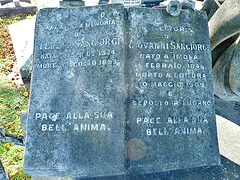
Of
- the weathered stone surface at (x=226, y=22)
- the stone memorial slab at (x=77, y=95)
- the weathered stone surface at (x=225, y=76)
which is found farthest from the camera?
the weathered stone surface at (x=225, y=76)

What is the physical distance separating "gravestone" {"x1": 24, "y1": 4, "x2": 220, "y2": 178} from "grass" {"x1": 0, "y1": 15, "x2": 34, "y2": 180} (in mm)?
1047

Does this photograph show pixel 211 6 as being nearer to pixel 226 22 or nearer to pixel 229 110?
pixel 226 22

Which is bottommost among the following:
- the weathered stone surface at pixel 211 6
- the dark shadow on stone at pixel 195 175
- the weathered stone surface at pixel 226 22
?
the dark shadow on stone at pixel 195 175

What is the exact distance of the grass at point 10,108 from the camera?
2461 mm

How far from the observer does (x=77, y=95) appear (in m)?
1.80

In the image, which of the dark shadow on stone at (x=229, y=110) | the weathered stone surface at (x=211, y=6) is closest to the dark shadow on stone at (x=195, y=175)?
the dark shadow on stone at (x=229, y=110)

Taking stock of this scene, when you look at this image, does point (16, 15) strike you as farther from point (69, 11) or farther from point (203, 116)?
point (203, 116)

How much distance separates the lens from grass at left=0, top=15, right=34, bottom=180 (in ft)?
8.08

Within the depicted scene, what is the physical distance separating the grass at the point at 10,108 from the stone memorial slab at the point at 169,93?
5.59 ft

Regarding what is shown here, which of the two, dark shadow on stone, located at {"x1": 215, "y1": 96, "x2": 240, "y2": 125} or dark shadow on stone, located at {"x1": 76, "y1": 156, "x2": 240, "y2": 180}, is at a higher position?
dark shadow on stone, located at {"x1": 215, "y1": 96, "x2": 240, "y2": 125}

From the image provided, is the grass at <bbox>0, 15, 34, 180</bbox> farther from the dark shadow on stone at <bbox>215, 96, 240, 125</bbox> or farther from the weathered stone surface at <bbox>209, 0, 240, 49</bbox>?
the weathered stone surface at <bbox>209, 0, 240, 49</bbox>

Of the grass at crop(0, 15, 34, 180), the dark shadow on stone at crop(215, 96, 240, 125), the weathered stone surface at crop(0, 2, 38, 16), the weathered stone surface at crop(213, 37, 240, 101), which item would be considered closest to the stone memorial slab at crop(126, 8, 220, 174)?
the weathered stone surface at crop(213, 37, 240, 101)

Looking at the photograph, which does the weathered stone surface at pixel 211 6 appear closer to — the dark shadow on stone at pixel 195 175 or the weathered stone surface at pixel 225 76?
the weathered stone surface at pixel 225 76

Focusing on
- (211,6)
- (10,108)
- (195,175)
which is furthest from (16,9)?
(195,175)
